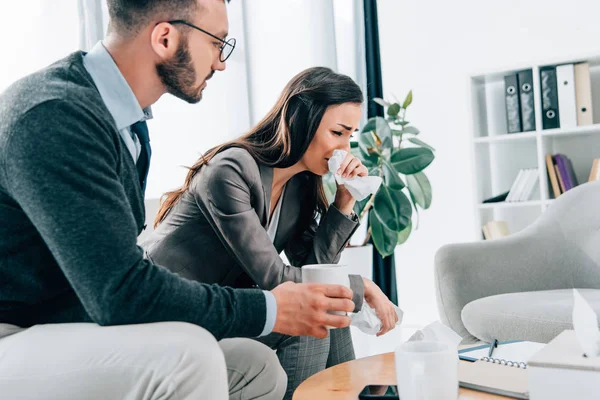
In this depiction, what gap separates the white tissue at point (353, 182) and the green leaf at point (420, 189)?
1.47 metres

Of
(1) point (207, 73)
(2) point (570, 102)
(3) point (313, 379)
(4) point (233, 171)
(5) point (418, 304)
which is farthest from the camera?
(5) point (418, 304)

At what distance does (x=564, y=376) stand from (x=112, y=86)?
814mm

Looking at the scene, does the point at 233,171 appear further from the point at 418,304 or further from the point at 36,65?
the point at 418,304

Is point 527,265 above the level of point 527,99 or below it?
below

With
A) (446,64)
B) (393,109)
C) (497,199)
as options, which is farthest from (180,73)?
(446,64)

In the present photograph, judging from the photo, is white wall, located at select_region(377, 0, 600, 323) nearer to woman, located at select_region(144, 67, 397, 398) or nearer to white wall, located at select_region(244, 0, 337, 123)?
white wall, located at select_region(244, 0, 337, 123)

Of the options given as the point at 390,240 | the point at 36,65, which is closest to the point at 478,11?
the point at 390,240

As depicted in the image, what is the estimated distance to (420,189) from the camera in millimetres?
3211

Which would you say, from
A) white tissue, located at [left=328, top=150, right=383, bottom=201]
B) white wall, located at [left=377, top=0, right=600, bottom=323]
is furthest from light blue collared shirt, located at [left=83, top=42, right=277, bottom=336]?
white wall, located at [left=377, top=0, right=600, bottom=323]

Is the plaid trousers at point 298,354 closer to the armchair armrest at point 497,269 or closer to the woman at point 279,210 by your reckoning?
the woman at point 279,210

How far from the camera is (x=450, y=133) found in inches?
149

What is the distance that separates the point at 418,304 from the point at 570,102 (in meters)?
1.54

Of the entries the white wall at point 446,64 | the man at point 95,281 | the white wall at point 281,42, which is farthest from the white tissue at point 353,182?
the white wall at point 446,64

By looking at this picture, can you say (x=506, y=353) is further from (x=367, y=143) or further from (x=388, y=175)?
(x=367, y=143)
